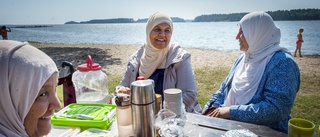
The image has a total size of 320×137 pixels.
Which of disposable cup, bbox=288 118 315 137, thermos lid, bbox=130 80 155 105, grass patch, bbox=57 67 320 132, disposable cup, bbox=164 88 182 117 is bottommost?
grass patch, bbox=57 67 320 132

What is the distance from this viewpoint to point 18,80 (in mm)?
1073

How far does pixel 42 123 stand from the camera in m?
1.29

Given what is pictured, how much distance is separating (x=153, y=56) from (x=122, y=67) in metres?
7.40

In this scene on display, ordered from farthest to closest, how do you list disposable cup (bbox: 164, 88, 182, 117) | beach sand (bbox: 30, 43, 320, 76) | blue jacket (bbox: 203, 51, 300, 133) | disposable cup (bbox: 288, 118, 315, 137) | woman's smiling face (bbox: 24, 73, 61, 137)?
beach sand (bbox: 30, 43, 320, 76)
blue jacket (bbox: 203, 51, 300, 133)
disposable cup (bbox: 164, 88, 182, 117)
disposable cup (bbox: 288, 118, 315, 137)
woman's smiling face (bbox: 24, 73, 61, 137)

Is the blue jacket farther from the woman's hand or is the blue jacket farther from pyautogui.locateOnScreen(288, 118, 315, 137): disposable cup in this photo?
pyautogui.locateOnScreen(288, 118, 315, 137): disposable cup

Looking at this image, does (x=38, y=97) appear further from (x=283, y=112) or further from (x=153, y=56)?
(x=283, y=112)

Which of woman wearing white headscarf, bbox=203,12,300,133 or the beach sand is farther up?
woman wearing white headscarf, bbox=203,12,300,133

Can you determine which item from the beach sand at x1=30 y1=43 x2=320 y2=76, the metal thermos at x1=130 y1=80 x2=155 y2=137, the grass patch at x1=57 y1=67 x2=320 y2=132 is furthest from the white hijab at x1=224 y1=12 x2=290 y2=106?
the beach sand at x1=30 y1=43 x2=320 y2=76

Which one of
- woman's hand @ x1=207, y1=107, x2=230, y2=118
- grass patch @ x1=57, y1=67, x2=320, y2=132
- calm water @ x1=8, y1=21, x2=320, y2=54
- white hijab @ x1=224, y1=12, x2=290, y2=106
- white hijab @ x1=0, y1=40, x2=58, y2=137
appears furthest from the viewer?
calm water @ x1=8, y1=21, x2=320, y2=54

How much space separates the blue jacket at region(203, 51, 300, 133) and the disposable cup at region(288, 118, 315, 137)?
84 centimetres

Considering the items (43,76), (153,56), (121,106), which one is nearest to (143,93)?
(121,106)

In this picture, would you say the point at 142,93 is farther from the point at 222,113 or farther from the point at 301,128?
the point at 222,113

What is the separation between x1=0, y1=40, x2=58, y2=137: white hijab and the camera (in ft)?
3.48

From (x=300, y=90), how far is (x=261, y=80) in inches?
205
